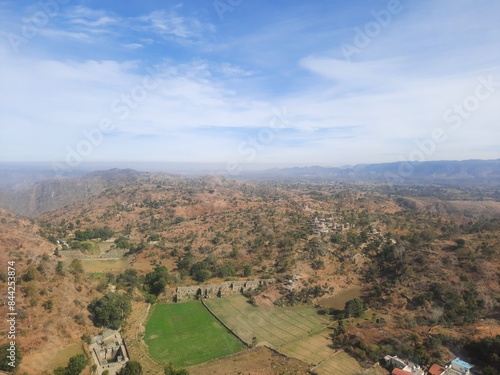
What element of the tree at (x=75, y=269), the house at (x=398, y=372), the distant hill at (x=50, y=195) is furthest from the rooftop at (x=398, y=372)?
the distant hill at (x=50, y=195)

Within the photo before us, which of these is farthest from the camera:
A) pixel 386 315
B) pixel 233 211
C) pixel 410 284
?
pixel 233 211

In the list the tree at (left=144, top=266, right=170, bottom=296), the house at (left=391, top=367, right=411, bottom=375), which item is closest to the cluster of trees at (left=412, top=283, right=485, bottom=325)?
the house at (left=391, top=367, right=411, bottom=375)

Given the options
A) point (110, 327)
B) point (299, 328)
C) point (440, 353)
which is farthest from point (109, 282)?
point (440, 353)

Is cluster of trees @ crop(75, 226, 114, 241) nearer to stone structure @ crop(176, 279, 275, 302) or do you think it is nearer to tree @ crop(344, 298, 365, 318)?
stone structure @ crop(176, 279, 275, 302)

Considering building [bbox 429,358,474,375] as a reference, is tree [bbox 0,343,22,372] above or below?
above

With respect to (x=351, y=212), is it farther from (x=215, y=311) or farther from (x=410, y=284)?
(x=215, y=311)

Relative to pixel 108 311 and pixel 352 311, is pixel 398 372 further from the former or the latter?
pixel 108 311
